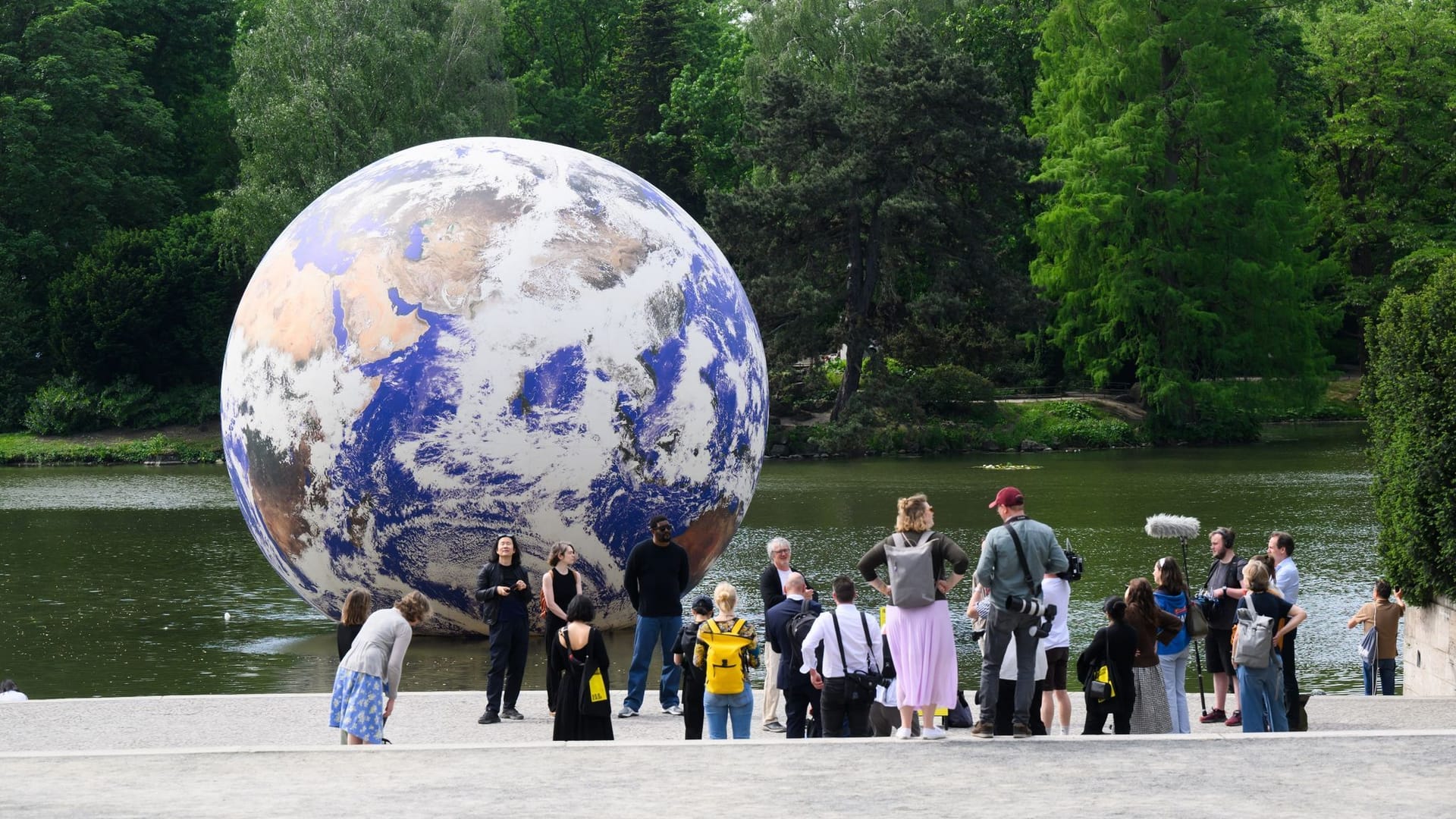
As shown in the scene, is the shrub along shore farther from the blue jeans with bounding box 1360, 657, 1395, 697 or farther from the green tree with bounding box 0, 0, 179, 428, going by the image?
the blue jeans with bounding box 1360, 657, 1395, 697

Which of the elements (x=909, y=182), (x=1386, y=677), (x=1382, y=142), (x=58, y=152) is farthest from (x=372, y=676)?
(x=1382, y=142)

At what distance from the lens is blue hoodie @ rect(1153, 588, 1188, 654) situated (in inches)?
441

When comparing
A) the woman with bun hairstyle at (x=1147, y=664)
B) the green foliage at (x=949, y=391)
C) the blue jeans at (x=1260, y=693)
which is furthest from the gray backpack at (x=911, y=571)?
the green foliage at (x=949, y=391)

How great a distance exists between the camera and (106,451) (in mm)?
49469

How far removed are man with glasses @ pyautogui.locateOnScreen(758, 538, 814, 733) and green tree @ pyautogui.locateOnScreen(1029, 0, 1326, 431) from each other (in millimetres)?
40326

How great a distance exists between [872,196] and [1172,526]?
37.7 meters

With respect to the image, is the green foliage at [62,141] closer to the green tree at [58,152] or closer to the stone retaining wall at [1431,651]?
the green tree at [58,152]

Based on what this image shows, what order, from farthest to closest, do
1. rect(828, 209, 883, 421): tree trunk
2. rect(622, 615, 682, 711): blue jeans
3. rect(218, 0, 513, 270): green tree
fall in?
rect(218, 0, 513, 270): green tree, rect(828, 209, 883, 421): tree trunk, rect(622, 615, 682, 711): blue jeans

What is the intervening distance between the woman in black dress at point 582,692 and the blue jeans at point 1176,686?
12.2 ft

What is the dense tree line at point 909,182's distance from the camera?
163ft

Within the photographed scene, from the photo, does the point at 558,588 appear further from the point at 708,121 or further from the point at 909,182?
the point at 708,121

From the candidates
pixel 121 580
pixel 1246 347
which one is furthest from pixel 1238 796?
pixel 1246 347

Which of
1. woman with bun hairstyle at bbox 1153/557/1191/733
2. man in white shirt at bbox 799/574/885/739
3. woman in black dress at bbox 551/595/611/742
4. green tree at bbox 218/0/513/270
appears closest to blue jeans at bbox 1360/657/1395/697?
woman with bun hairstyle at bbox 1153/557/1191/733

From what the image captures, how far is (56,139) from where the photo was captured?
5916cm
